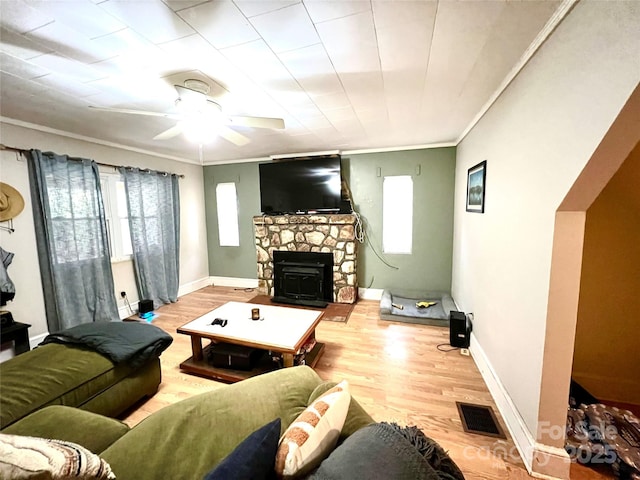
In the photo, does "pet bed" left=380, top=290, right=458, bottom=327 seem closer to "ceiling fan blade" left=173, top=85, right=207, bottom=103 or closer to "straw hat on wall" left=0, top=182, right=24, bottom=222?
"ceiling fan blade" left=173, top=85, right=207, bottom=103

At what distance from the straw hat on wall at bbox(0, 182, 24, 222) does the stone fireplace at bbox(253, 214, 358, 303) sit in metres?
2.67

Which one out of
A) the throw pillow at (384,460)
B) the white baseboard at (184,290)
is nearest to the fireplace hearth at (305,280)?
the white baseboard at (184,290)

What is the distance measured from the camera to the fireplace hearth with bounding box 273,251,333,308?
13.5 ft

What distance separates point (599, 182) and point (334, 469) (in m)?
1.52

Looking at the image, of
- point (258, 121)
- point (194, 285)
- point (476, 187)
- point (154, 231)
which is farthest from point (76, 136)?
point (476, 187)

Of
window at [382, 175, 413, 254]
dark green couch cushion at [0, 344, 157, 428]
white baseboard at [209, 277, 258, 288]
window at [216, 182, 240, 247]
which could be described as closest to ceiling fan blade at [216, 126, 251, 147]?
dark green couch cushion at [0, 344, 157, 428]

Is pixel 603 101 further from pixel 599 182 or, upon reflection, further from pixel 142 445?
pixel 142 445

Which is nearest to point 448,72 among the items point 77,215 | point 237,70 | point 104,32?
point 237,70

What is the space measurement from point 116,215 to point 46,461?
3817mm

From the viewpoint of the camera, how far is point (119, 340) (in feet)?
6.30

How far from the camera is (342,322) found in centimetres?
343

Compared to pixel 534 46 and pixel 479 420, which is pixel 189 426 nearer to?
pixel 479 420

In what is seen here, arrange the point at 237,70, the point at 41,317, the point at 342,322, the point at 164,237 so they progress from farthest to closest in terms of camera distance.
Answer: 1. the point at 164,237
2. the point at 342,322
3. the point at 41,317
4. the point at 237,70

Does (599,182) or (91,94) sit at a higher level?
(91,94)
